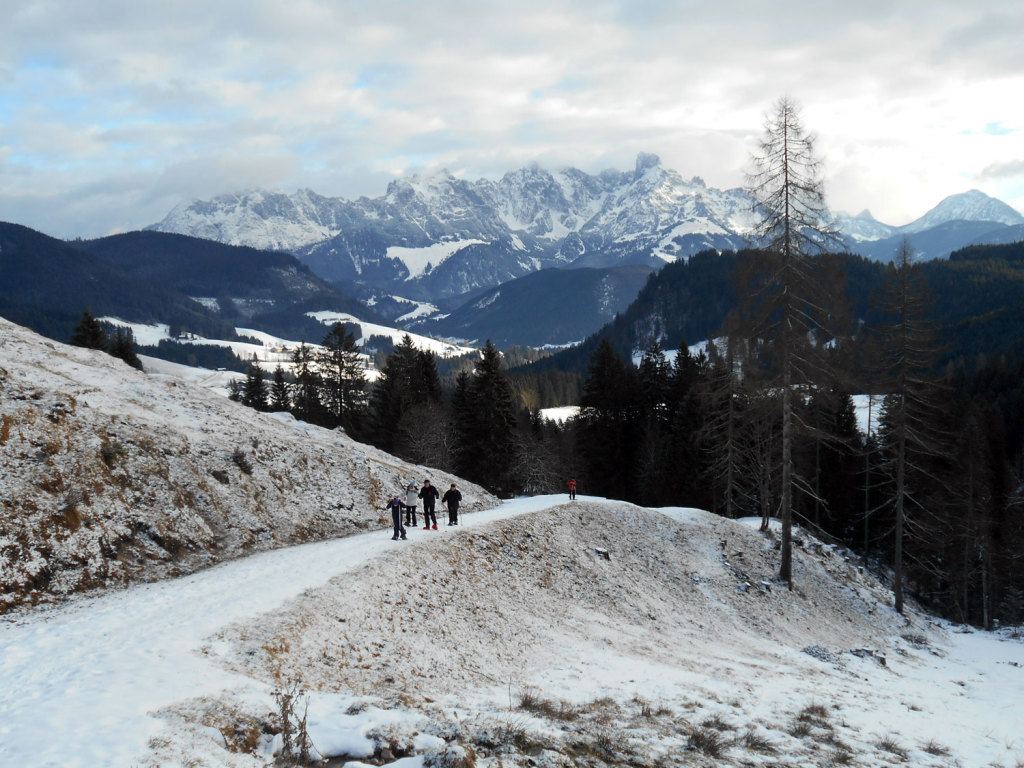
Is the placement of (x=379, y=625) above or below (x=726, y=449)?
above

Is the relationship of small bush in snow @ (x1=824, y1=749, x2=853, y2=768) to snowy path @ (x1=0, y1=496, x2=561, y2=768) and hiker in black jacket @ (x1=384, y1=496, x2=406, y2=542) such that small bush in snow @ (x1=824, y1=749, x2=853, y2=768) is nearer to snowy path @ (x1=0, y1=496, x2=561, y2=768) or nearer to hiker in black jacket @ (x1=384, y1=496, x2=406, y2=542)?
snowy path @ (x1=0, y1=496, x2=561, y2=768)

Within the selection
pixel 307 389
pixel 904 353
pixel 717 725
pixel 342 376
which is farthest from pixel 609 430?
pixel 717 725

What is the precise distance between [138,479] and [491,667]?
13026 millimetres

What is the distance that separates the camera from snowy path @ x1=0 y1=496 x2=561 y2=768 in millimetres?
8031

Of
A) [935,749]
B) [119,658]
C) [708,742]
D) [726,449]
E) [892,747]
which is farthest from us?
[726,449]

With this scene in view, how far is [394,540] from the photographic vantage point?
2109 centimetres

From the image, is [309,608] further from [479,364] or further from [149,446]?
[479,364]

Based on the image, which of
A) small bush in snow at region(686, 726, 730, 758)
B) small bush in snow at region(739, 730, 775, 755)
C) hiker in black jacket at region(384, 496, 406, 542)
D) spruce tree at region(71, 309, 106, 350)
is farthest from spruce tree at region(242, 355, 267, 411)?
small bush in snow at region(739, 730, 775, 755)

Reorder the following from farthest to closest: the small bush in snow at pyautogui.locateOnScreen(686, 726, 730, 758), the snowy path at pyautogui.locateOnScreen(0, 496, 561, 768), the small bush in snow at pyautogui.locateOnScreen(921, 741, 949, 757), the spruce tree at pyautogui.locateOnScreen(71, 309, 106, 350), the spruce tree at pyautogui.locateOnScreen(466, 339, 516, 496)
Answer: the spruce tree at pyautogui.locateOnScreen(71, 309, 106, 350), the spruce tree at pyautogui.locateOnScreen(466, 339, 516, 496), the small bush in snow at pyautogui.locateOnScreen(921, 741, 949, 757), the small bush in snow at pyautogui.locateOnScreen(686, 726, 730, 758), the snowy path at pyautogui.locateOnScreen(0, 496, 561, 768)

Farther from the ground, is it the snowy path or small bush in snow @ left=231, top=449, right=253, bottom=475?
small bush in snow @ left=231, top=449, right=253, bottom=475

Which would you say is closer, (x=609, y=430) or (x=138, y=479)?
(x=138, y=479)

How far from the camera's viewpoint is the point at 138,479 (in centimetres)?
1986

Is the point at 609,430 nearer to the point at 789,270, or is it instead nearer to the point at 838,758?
the point at 789,270

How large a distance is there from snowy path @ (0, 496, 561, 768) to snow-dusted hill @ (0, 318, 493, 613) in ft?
4.85
